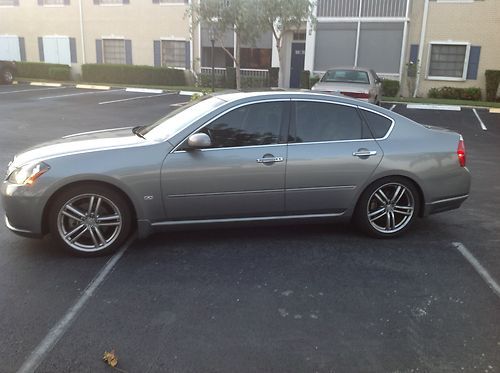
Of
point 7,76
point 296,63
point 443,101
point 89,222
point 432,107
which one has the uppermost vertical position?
point 296,63

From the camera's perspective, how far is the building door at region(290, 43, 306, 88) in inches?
938

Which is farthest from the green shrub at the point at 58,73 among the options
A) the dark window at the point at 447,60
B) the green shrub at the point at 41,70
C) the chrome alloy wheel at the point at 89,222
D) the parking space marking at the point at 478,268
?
the parking space marking at the point at 478,268

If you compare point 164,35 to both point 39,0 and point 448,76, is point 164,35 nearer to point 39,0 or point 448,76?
point 39,0

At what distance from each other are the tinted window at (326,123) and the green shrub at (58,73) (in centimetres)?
2502

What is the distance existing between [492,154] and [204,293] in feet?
26.3

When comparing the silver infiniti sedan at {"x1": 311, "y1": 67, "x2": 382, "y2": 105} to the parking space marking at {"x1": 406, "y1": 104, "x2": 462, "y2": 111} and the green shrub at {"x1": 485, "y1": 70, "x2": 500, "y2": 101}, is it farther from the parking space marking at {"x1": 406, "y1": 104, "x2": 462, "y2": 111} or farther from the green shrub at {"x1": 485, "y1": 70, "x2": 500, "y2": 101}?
the green shrub at {"x1": 485, "y1": 70, "x2": 500, "y2": 101}

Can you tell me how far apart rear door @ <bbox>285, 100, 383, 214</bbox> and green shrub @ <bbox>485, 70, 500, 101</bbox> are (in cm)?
1780

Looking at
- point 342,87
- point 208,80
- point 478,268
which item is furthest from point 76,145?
point 208,80

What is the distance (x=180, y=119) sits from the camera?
4961 millimetres

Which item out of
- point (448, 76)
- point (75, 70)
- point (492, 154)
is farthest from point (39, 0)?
point (492, 154)

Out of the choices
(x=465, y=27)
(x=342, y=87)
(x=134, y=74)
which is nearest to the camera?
(x=342, y=87)

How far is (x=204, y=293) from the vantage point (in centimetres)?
385

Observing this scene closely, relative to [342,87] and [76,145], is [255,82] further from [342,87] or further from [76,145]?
[76,145]

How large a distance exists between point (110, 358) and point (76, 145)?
2.36 m
